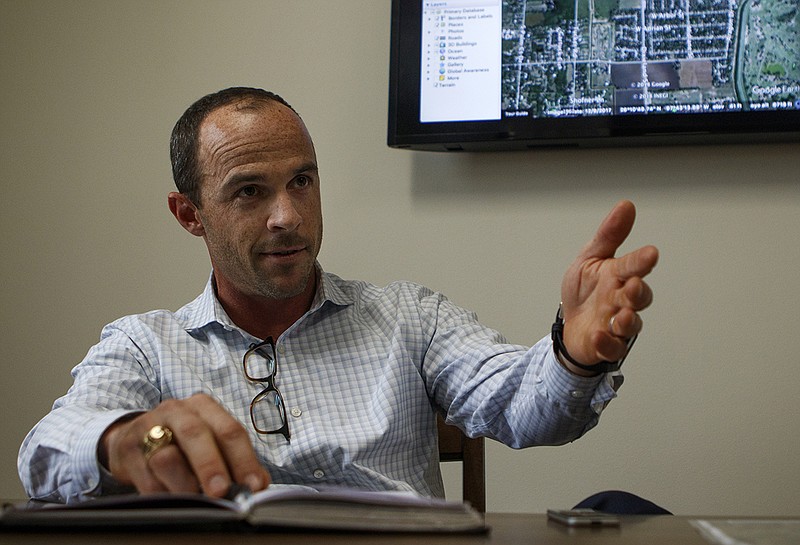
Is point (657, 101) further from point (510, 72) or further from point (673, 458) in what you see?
point (673, 458)

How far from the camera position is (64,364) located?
2.44 m

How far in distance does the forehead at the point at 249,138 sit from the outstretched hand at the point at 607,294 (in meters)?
0.60

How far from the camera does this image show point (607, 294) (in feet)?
3.56

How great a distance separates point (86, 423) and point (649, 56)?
146cm

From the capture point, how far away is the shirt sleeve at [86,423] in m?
1.07

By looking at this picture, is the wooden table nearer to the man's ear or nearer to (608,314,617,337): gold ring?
(608,314,617,337): gold ring

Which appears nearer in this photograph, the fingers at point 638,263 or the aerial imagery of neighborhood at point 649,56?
the fingers at point 638,263

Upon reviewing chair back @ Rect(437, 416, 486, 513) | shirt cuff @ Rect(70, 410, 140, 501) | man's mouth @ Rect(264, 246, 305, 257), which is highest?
man's mouth @ Rect(264, 246, 305, 257)

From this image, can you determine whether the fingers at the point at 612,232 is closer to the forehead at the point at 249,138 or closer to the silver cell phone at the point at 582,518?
the silver cell phone at the point at 582,518

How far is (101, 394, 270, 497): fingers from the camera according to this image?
0.88m

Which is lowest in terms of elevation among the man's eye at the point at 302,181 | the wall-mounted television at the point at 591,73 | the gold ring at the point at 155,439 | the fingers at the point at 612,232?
the gold ring at the point at 155,439

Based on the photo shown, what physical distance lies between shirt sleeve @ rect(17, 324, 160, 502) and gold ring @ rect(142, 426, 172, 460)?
12cm

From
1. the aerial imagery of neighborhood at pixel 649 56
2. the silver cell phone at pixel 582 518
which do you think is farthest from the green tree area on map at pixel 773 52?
the silver cell phone at pixel 582 518

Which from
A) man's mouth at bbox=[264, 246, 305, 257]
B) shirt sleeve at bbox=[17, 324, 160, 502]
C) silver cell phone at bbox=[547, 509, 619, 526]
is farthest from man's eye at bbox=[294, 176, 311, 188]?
silver cell phone at bbox=[547, 509, 619, 526]
